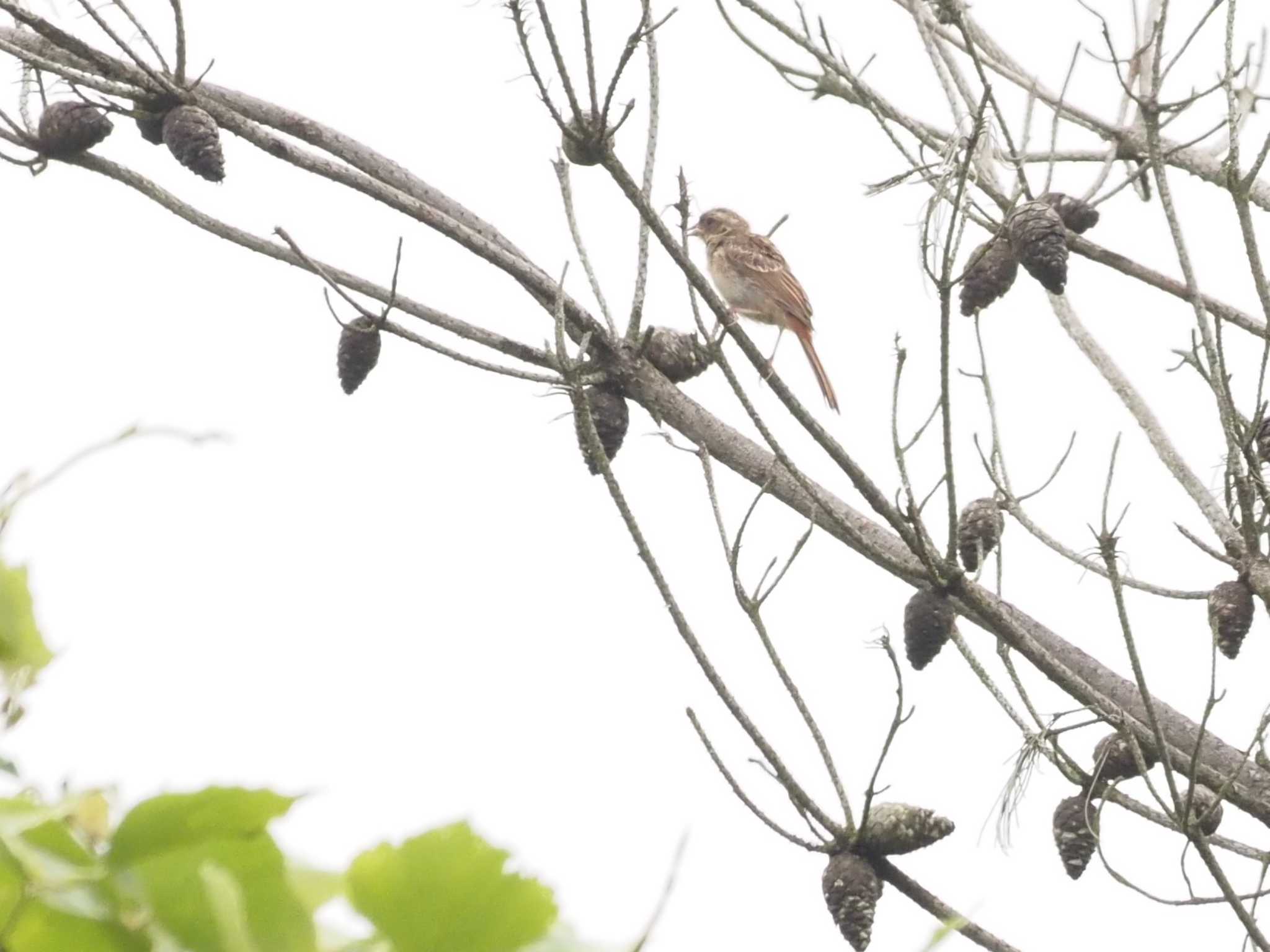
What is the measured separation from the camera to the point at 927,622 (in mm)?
3541

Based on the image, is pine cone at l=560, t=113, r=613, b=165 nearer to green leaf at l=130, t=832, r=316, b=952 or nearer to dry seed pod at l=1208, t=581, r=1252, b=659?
dry seed pod at l=1208, t=581, r=1252, b=659

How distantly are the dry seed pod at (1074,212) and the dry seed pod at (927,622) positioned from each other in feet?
4.43

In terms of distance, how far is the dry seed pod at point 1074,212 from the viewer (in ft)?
14.5

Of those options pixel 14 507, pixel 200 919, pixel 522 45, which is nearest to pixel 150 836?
pixel 200 919

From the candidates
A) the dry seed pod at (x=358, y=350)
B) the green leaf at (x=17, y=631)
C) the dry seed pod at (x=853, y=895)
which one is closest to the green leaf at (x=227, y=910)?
the green leaf at (x=17, y=631)

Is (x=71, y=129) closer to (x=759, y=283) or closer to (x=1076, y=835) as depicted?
(x=1076, y=835)

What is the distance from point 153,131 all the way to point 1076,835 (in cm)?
265

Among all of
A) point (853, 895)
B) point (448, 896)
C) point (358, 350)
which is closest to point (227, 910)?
point (448, 896)

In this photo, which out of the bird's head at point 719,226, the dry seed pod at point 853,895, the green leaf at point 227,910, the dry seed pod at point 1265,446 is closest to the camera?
the green leaf at point 227,910

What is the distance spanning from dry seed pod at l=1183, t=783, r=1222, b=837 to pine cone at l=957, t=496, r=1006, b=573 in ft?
2.31

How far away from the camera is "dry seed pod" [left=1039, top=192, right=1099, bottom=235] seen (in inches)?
173

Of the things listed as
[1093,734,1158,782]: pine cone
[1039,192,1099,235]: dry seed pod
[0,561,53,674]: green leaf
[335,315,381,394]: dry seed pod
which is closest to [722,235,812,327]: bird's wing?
Result: [1039,192,1099,235]: dry seed pod

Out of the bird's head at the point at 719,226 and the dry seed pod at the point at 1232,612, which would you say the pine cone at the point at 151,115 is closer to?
the dry seed pod at the point at 1232,612

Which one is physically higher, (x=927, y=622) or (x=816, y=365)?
(x=816, y=365)
